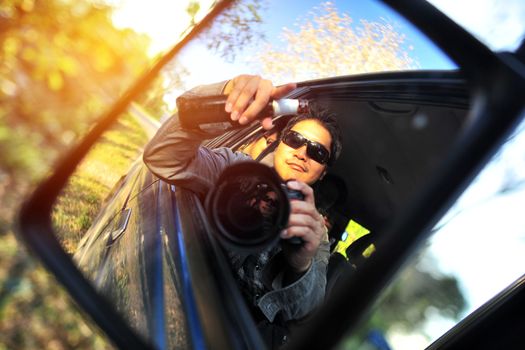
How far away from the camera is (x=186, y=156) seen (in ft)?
4.68

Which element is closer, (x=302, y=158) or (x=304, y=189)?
(x=304, y=189)

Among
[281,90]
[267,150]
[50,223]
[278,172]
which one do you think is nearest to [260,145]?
[267,150]

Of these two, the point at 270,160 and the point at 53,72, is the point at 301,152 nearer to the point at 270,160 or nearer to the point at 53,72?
the point at 270,160

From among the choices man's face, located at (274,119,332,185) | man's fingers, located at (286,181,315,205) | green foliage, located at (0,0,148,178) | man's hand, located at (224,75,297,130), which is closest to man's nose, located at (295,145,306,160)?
man's face, located at (274,119,332,185)

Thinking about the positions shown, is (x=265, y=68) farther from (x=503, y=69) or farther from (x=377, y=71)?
(x=503, y=69)

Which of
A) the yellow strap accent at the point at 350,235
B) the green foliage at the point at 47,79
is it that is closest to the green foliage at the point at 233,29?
the yellow strap accent at the point at 350,235

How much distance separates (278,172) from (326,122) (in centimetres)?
50

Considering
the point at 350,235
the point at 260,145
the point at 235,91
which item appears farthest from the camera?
the point at 350,235

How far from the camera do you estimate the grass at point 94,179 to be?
1.66 meters

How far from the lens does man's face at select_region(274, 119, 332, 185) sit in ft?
4.14

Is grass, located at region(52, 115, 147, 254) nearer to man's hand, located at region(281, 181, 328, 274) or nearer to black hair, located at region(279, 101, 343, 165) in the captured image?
black hair, located at region(279, 101, 343, 165)

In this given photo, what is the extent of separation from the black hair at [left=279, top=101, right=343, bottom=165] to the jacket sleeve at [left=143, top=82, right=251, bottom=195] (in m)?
0.20

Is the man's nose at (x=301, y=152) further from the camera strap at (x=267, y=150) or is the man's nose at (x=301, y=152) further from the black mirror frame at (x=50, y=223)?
the black mirror frame at (x=50, y=223)

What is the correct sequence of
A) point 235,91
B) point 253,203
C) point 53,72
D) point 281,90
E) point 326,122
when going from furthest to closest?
1. point 53,72
2. point 326,122
3. point 281,90
4. point 235,91
5. point 253,203
